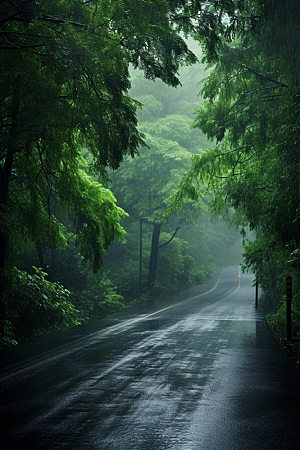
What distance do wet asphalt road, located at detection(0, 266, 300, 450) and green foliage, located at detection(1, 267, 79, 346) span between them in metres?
2.66

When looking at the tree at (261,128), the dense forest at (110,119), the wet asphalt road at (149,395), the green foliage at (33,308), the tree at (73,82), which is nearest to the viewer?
the wet asphalt road at (149,395)

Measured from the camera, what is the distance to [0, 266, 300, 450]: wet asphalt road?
14.9ft

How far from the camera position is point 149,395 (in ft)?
19.7

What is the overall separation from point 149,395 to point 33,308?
825cm

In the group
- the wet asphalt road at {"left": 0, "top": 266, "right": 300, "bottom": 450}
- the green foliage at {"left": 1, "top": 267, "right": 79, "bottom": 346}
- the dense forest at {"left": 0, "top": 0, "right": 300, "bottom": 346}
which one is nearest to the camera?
the wet asphalt road at {"left": 0, "top": 266, "right": 300, "bottom": 450}

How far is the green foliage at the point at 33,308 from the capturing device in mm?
12953

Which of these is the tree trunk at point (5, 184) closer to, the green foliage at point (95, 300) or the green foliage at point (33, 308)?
the green foliage at point (33, 308)

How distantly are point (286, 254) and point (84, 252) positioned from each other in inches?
230

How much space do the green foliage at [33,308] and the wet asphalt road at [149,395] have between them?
266 cm

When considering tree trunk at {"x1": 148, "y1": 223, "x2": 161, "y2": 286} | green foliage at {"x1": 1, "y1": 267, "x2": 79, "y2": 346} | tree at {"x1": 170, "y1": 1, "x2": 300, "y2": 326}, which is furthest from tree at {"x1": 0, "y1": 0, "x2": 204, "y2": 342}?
tree trunk at {"x1": 148, "y1": 223, "x2": 161, "y2": 286}

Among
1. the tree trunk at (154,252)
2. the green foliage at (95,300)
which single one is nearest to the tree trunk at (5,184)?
the green foliage at (95,300)

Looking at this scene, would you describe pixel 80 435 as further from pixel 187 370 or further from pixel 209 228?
pixel 209 228

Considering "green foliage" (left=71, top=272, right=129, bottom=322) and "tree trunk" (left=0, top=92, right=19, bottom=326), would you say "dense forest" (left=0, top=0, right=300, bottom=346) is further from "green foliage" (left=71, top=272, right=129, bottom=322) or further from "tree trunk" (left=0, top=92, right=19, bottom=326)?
"green foliage" (left=71, top=272, right=129, bottom=322)

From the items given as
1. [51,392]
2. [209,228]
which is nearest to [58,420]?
[51,392]
